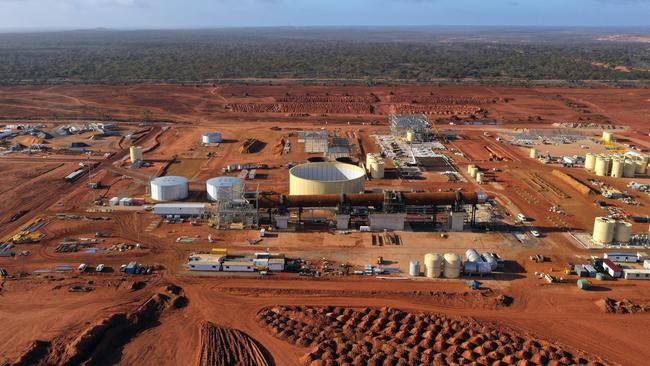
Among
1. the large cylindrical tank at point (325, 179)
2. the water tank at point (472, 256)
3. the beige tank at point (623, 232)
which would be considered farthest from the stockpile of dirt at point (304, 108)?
the water tank at point (472, 256)

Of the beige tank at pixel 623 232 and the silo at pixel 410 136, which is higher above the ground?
the silo at pixel 410 136

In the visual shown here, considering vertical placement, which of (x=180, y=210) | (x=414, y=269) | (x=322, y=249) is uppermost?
(x=180, y=210)

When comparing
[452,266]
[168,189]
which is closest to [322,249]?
[452,266]

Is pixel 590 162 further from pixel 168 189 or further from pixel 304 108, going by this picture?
pixel 304 108

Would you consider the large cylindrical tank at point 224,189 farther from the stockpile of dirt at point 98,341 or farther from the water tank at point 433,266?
the water tank at point 433,266

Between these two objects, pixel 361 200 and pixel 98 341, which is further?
pixel 361 200

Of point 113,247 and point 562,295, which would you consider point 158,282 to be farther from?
point 562,295
